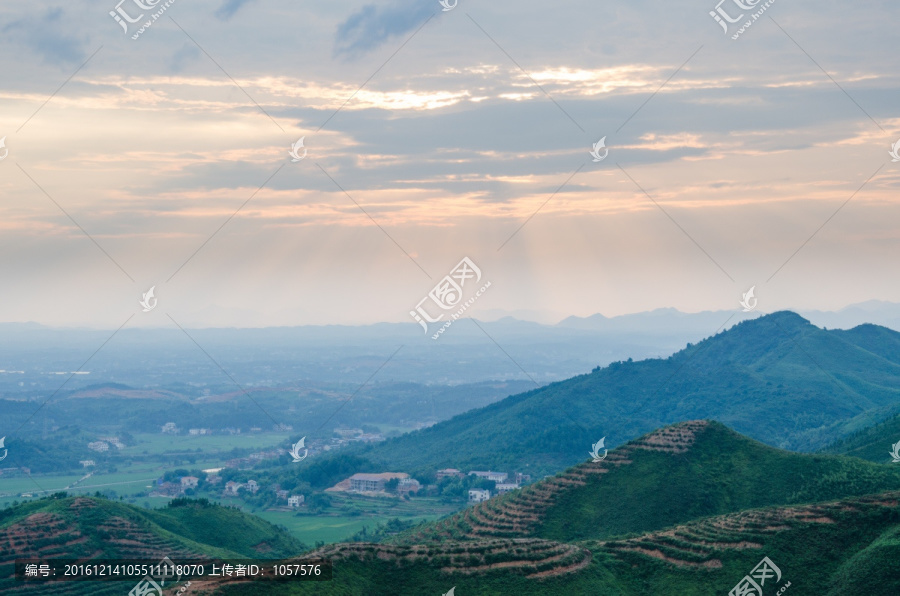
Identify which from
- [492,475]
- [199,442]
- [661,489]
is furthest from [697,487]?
[199,442]

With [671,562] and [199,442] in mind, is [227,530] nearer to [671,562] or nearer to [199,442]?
[671,562]

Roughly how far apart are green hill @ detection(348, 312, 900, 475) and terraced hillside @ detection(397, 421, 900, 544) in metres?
38.6

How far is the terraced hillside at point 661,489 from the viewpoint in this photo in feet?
175

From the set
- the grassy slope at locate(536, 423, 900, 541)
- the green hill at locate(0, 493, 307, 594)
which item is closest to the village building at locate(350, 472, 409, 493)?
the green hill at locate(0, 493, 307, 594)

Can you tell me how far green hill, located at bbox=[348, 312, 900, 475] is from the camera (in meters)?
108

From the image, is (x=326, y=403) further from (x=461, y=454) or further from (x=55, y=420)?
(x=461, y=454)

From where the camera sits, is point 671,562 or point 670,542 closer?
point 671,562

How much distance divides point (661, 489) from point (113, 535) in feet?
110

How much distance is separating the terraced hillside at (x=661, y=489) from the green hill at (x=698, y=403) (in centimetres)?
3863

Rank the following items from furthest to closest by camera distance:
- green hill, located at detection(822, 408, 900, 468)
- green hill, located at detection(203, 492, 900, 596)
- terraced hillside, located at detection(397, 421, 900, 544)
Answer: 1. green hill, located at detection(822, 408, 900, 468)
2. terraced hillside, located at detection(397, 421, 900, 544)
3. green hill, located at detection(203, 492, 900, 596)

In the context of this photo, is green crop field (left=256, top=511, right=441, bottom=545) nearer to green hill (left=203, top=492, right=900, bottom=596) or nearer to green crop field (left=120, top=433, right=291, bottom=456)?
green hill (left=203, top=492, right=900, bottom=596)

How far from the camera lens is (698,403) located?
123 meters

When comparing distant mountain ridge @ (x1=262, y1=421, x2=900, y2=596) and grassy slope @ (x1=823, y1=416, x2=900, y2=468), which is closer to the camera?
distant mountain ridge @ (x1=262, y1=421, x2=900, y2=596)

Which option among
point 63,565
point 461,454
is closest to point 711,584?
point 63,565
